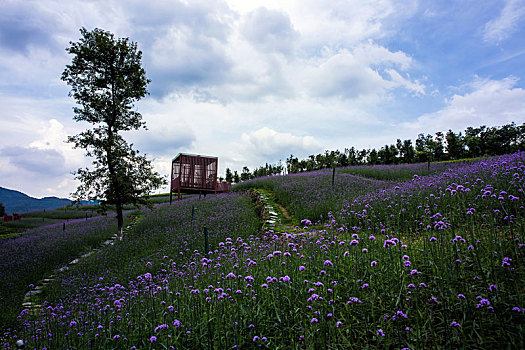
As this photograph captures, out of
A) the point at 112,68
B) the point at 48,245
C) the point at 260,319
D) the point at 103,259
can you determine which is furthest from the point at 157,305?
the point at 112,68

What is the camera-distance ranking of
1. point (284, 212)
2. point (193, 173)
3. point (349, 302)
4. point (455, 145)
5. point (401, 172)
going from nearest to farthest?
point (349, 302), point (284, 212), point (401, 172), point (193, 173), point (455, 145)

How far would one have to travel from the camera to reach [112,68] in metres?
11.7

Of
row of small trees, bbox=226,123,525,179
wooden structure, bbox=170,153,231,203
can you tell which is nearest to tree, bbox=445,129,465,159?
row of small trees, bbox=226,123,525,179

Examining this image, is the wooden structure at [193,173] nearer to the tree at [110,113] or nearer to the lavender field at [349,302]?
the tree at [110,113]

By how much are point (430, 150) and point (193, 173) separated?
30352 mm

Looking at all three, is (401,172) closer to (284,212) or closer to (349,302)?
(284,212)

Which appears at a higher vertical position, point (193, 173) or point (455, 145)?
point (455, 145)

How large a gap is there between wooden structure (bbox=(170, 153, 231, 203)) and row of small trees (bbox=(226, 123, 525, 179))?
16.7m

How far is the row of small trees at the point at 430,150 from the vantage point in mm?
32344

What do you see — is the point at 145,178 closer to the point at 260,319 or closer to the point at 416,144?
the point at 260,319

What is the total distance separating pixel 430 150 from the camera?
33.6 meters

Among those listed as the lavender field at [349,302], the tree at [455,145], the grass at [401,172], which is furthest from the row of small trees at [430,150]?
the lavender field at [349,302]

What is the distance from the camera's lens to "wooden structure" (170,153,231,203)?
16.1 meters

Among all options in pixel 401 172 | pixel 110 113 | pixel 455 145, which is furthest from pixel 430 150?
pixel 110 113
